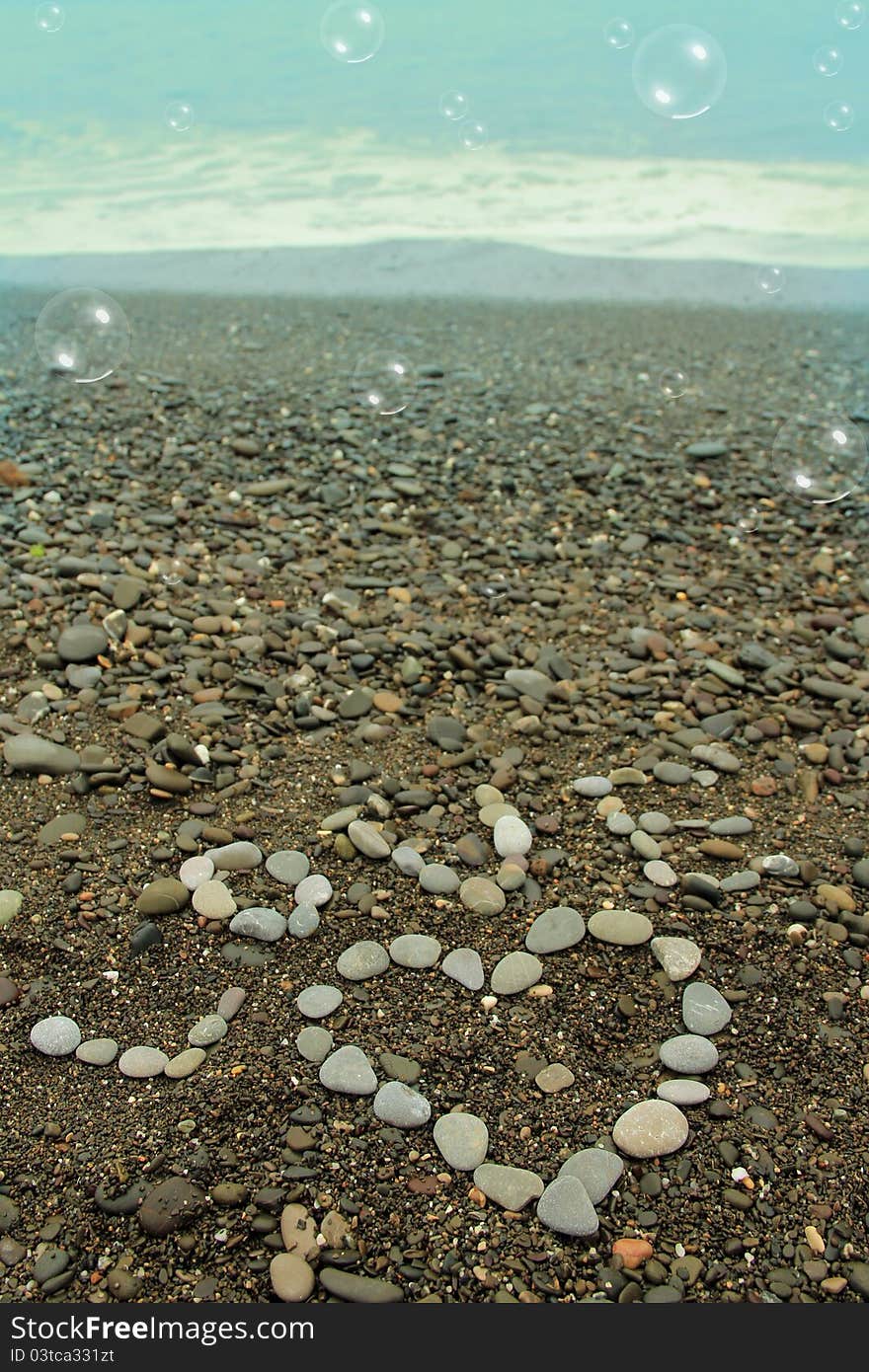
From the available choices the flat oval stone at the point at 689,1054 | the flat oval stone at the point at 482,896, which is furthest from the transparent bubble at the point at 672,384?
the flat oval stone at the point at 689,1054

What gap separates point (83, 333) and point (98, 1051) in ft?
19.1

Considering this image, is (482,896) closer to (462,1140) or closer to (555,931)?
(555,931)

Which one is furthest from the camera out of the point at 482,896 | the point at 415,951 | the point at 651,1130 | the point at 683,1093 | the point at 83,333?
the point at 83,333

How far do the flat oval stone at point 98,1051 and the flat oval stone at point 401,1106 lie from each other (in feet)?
3.24

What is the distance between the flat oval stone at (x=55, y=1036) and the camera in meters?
3.95

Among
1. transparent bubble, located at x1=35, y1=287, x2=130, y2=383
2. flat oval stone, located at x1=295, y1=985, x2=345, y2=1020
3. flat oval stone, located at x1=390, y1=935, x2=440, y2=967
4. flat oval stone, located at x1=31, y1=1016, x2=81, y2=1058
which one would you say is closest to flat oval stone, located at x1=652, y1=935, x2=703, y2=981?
flat oval stone, located at x1=390, y1=935, x2=440, y2=967

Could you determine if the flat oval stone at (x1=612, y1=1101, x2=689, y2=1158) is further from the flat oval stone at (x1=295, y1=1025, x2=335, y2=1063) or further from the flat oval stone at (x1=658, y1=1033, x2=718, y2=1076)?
the flat oval stone at (x1=295, y1=1025, x2=335, y2=1063)

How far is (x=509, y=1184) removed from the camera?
348 centimetres

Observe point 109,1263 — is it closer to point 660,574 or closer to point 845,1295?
point 845,1295

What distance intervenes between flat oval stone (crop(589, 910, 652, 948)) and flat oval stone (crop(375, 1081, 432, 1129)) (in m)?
1.11

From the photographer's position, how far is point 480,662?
647 centimetres

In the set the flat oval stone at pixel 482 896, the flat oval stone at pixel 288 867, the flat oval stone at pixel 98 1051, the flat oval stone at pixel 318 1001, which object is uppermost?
the flat oval stone at pixel 288 867

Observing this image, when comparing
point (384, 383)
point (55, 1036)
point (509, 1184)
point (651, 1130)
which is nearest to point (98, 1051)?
point (55, 1036)

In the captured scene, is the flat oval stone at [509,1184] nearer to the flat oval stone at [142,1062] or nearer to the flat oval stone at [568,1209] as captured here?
the flat oval stone at [568,1209]
